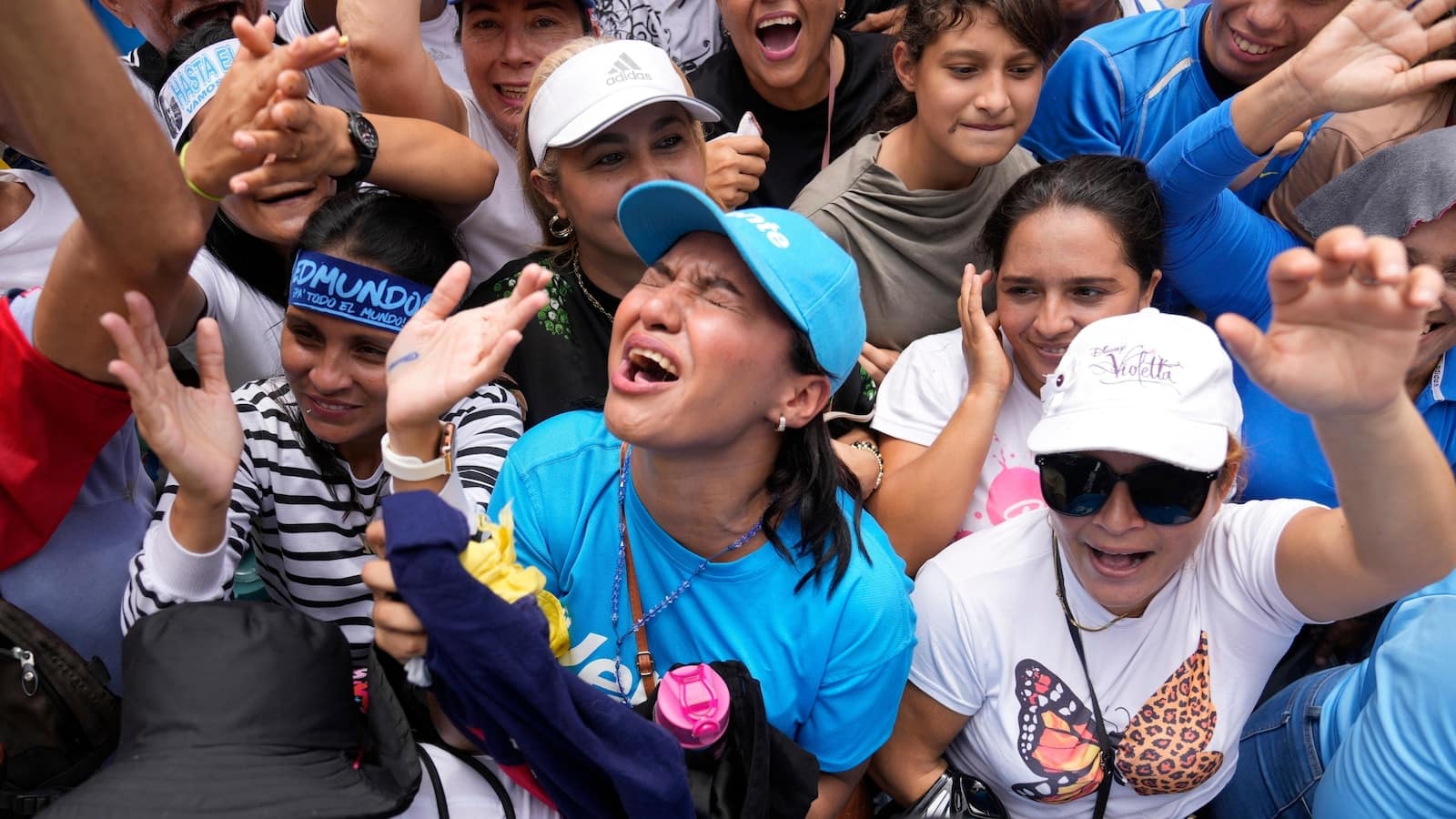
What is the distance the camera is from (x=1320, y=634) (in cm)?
282

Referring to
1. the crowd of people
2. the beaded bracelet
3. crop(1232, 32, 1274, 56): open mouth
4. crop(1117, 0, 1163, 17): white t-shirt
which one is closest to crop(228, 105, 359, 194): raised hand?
the crowd of people

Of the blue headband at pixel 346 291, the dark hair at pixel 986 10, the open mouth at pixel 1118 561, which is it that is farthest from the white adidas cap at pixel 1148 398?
the blue headband at pixel 346 291

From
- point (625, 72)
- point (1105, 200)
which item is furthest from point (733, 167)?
point (1105, 200)

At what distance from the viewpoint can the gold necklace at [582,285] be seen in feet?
9.13

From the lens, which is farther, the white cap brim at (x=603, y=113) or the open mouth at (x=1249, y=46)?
the open mouth at (x=1249, y=46)

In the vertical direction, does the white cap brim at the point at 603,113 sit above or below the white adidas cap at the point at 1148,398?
above

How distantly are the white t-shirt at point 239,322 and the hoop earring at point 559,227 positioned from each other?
724 millimetres

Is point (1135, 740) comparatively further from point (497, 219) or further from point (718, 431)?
point (497, 219)

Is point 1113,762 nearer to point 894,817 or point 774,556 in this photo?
point 894,817

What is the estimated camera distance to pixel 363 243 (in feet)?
7.87

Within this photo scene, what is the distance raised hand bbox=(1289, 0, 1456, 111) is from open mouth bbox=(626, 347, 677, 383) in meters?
1.62

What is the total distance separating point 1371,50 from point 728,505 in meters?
1.79

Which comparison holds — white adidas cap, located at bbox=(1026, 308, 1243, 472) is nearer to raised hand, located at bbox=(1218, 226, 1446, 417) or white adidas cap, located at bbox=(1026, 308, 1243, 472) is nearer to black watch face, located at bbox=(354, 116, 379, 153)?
raised hand, located at bbox=(1218, 226, 1446, 417)

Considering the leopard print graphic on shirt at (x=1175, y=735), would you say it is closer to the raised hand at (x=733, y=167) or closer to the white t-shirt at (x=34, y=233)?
the raised hand at (x=733, y=167)
